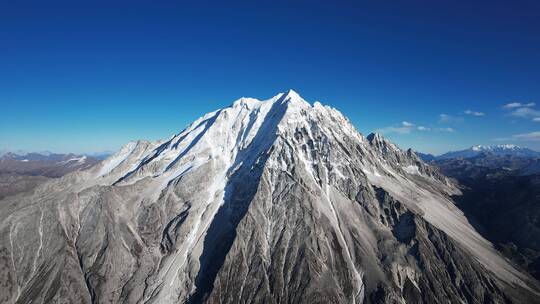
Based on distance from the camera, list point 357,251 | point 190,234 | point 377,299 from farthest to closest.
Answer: point 190,234, point 357,251, point 377,299

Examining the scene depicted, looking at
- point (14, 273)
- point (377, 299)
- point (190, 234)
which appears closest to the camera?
point (377, 299)

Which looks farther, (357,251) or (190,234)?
(190,234)

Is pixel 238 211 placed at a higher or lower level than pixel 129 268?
higher

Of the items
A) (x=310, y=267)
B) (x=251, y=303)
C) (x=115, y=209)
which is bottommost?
(x=251, y=303)

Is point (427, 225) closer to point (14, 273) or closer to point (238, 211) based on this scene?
point (238, 211)

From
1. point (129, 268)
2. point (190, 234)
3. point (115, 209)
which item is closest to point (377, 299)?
point (190, 234)

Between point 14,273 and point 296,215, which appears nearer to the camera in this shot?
point 14,273

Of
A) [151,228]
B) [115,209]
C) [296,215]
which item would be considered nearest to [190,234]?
[151,228]

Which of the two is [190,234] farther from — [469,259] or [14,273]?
[469,259]

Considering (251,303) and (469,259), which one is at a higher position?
(469,259)
